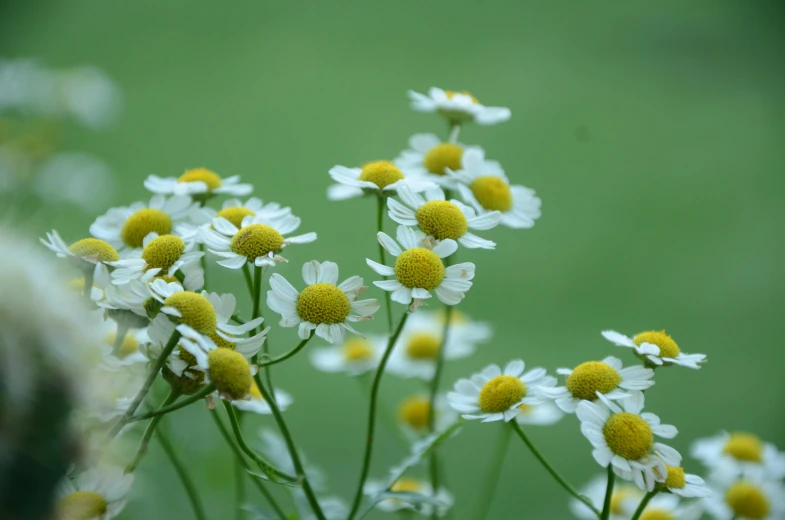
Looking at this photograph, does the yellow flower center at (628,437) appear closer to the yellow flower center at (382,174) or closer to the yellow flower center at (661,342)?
the yellow flower center at (661,342)

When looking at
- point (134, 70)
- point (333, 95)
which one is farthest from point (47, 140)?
point (134, 70)

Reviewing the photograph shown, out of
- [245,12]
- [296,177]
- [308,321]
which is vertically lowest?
[296,177]

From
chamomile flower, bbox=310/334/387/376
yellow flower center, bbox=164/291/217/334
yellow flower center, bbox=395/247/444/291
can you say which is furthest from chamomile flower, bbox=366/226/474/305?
chamomile flower, bbox=310/334/387/376

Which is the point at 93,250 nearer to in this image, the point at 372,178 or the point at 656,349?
the point at 372,178

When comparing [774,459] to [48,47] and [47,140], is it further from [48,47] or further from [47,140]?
[48,47]

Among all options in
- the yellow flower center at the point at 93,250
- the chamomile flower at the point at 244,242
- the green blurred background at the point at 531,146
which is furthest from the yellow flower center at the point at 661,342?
the green blurred background at the point at 531,146

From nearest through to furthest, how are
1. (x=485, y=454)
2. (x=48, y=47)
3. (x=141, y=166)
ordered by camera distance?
(x=485, y=454), (x=141, y=166), (x=48, y=47)

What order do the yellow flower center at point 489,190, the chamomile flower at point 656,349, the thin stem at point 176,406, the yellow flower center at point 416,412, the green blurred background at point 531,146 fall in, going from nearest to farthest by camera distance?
1. the thin stem at point 176,406
2. the chamomile flower at point 656,349
3. the yellow flower center at point 489,190
4. the yellow flower center at point 416,412
5. the green blurred background at point 531,146
